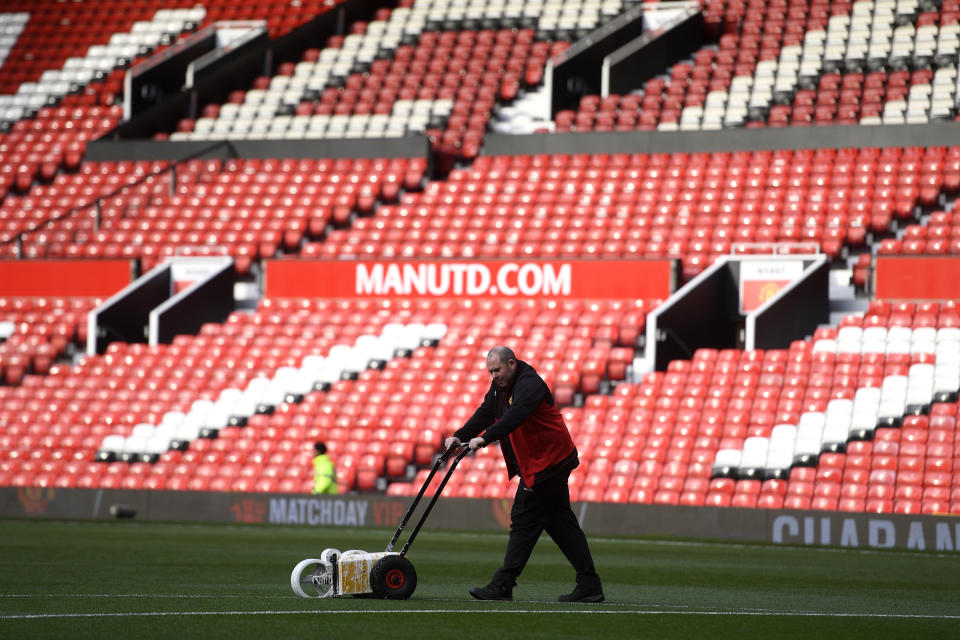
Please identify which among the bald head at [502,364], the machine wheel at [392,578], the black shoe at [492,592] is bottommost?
the black shoe at [492,592]

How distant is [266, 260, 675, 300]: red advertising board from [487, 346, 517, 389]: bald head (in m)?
16.7

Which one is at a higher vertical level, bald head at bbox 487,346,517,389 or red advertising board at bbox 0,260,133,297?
bald head at bbox 487,346,517,389

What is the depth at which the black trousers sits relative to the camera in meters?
10.3

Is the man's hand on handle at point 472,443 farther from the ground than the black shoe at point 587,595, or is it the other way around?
the man's hand on handle at point 472,443

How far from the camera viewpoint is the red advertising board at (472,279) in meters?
27.0

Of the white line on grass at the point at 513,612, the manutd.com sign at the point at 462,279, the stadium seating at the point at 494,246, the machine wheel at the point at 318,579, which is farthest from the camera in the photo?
the manutd.com sign at the point at 462,279

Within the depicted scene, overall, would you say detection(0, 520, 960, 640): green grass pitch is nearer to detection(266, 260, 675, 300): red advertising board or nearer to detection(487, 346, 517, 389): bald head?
detection(487, 346, 517, 389): bald head

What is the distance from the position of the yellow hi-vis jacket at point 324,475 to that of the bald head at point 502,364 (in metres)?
12.1

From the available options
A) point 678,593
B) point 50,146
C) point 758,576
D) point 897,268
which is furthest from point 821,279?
point 50,146

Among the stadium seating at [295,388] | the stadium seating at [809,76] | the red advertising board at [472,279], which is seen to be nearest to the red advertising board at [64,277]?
the stadium seating at [295,388]

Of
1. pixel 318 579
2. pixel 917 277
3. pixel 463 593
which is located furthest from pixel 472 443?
pixel 917 277

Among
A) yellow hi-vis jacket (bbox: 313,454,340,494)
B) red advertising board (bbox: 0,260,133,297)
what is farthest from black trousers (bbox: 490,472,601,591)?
red advertising board (bbox: 0,260,133,297)

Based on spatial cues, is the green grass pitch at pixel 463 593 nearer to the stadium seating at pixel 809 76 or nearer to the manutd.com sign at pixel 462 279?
the manutd.com sign at pixel 462 279

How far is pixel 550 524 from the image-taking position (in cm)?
1040
